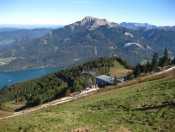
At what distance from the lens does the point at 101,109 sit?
40.8 metres

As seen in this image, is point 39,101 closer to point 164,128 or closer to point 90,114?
point 90,114

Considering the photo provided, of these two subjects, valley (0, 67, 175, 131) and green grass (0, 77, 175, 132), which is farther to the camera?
valley (0, 67, 175, 131)

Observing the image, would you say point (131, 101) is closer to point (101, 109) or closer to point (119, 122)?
point (101, 109)

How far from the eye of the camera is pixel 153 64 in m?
148

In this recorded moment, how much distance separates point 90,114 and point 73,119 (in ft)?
9.71

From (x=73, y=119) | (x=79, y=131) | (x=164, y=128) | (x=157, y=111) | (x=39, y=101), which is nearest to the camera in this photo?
(x=164, y=128)

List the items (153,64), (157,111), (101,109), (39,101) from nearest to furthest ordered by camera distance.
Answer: (157,111) < (101,109) < (153,64) < (39,101)

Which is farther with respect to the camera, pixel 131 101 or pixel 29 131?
pixel 131 101

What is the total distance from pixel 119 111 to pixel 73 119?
21.5 feet

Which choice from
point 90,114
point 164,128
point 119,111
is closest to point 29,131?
point 90,114

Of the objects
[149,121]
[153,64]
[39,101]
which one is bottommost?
[39,101]

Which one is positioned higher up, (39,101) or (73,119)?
(73,119)

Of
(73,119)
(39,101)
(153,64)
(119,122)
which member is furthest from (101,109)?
(39,101)

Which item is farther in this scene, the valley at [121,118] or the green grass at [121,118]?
the valley at [121,118]
